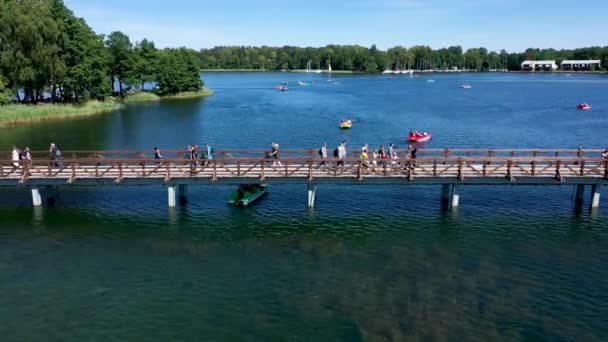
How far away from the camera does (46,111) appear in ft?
259

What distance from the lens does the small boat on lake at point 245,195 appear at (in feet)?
114

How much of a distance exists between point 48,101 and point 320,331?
83683mm

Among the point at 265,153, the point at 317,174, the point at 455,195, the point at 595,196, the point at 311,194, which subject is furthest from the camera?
the point at 265,153

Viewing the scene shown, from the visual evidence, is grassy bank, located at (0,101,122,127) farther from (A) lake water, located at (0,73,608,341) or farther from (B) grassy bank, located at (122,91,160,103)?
(A) lake water, located at (0,73,608,341)

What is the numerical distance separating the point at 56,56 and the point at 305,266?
72.0 meters

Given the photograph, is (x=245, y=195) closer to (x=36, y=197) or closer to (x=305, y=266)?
(x=305, y=266)

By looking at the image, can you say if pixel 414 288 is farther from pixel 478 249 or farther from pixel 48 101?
pixel 48 101

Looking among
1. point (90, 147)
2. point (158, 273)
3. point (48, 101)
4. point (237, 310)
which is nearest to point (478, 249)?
point (237, 310)

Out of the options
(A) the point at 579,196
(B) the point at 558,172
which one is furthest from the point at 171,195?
(A) the point at 579,196

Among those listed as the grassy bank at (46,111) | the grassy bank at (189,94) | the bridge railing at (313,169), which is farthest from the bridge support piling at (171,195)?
the grassy bank at (189,94)

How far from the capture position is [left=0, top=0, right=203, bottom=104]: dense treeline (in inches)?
2953

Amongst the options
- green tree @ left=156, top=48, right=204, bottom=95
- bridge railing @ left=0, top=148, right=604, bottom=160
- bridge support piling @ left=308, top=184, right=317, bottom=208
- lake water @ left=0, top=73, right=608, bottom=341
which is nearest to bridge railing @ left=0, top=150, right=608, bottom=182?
bridge support piling @ left=308, top=184, right=317, bottom=208

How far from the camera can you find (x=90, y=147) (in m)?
59.4

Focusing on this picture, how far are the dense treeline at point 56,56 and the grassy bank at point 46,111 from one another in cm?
218
